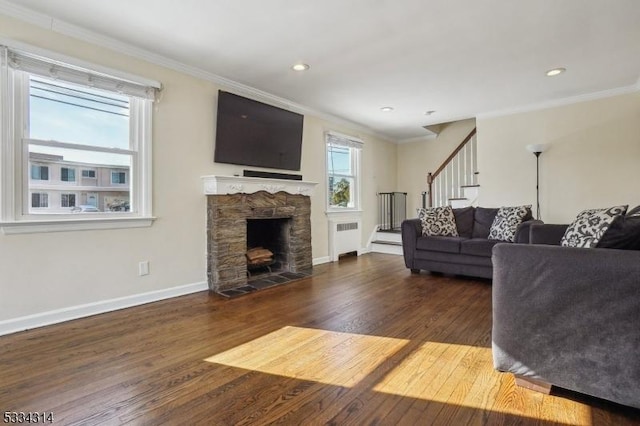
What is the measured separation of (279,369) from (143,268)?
6.51 ft

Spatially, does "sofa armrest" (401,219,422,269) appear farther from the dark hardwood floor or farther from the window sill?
the window sill

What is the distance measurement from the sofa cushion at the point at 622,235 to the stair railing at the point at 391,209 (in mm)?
4966

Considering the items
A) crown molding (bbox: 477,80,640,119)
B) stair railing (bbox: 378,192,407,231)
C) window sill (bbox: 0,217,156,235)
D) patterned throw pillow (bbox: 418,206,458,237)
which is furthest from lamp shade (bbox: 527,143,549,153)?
window sill (bbox: 0,217,156,235)

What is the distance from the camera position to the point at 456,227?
15.3 feet

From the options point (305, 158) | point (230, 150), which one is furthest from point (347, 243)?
point (230, 150)

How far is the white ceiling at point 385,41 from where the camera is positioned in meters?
2.42

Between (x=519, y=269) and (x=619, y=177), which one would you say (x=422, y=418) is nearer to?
(x=519, y=269)

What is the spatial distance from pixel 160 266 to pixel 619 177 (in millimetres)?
5715

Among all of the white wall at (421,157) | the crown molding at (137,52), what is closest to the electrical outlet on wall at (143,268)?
the crown molding at (137,52)

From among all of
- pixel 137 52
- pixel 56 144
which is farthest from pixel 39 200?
pixel 137 52

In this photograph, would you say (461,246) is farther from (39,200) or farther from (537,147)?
(39,200)

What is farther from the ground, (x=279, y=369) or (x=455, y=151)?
(x=455, y=151)

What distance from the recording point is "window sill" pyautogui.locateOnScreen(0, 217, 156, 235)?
8.04 ft

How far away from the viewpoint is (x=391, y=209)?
7.09 m
